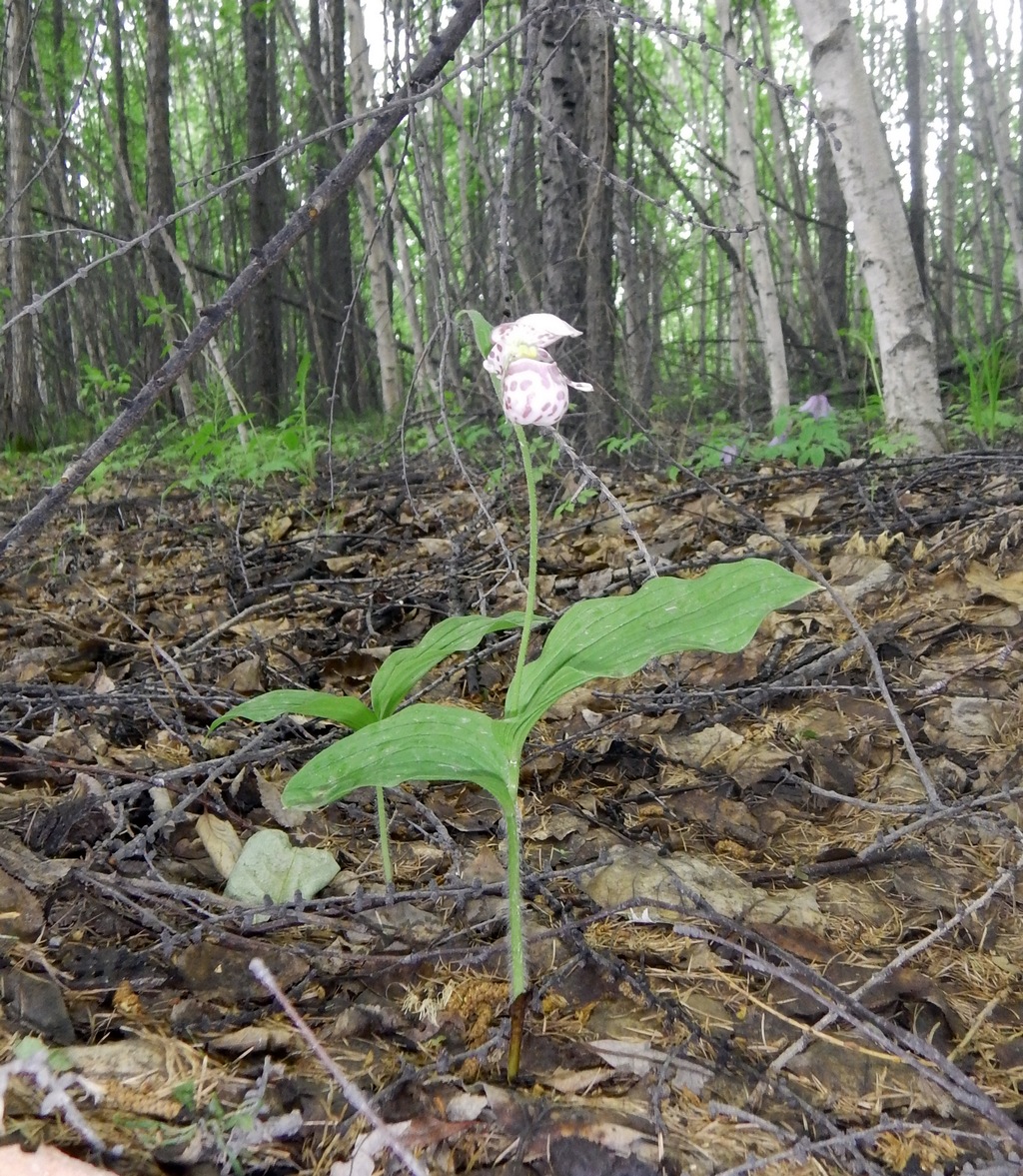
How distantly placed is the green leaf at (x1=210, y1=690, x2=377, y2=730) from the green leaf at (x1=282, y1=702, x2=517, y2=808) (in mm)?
245

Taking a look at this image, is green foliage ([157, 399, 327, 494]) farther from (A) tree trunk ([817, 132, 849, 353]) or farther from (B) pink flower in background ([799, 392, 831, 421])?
(A) tree trunk ([817, 132, 849, 353])

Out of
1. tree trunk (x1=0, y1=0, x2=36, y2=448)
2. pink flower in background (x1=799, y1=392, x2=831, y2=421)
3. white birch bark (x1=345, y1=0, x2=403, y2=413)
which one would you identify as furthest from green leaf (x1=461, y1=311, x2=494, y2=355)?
tree trunk (x1=0, y1=0, x2=36, y2=448)

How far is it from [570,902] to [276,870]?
463mm

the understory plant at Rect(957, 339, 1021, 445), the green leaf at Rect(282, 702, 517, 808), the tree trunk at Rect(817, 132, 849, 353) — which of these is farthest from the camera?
the tree trunk at Rect(817, 132, 849, 353)

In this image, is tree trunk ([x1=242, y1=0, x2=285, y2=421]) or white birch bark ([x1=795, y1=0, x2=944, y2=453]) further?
tree trunk ([x1=242, y1=0, x2=285, y2=421])

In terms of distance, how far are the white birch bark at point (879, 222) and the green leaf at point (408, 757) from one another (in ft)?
9.95

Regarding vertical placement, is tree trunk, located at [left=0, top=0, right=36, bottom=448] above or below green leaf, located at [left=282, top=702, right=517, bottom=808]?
above

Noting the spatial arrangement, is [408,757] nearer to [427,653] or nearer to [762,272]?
[427,653]

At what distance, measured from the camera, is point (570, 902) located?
1287 millimetres

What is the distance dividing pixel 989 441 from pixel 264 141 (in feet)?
29.3

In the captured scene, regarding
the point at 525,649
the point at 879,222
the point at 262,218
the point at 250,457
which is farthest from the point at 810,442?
the point at 262,218

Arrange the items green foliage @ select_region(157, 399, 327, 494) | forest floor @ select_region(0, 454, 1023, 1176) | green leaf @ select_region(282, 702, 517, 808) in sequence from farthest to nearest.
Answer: green foliage @ select_region(157, 399, 327, 494), green leaf @ select_region(282, 702, 517, 808), forest floor @ select_region(0, 454, 1023, 1176)

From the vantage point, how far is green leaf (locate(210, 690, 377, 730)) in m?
1.30

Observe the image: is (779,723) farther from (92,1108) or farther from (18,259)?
(18,259)
